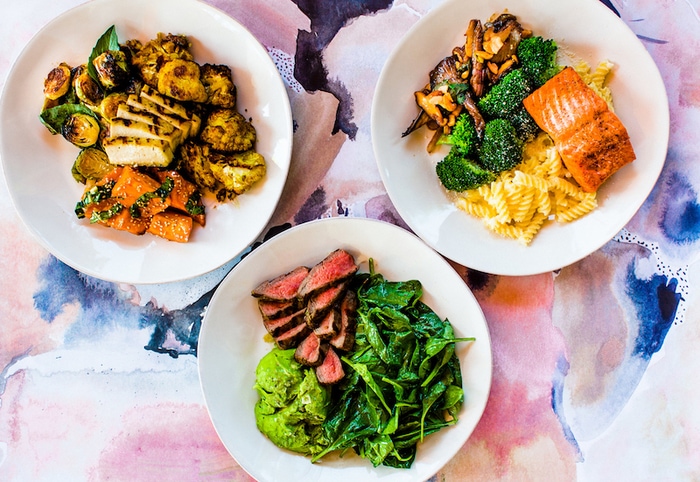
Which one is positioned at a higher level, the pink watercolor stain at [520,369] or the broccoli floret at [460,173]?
the broccoli floret at [460,173]

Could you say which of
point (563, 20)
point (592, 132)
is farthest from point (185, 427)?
point (563, 20)

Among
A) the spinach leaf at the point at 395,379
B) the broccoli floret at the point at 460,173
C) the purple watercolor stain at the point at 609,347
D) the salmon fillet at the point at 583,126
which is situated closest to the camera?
the salmon fillet at the point at 583,126

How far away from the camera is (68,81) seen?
3.04 m

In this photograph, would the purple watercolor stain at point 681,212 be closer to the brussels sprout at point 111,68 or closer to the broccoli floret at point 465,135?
the broccoli floret at point 465,135

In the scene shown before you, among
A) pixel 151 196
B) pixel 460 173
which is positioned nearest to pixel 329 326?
pixel 460 173

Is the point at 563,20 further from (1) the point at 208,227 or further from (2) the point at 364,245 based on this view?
(1) the point at 208,227

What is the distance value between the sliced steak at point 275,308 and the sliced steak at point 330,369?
0.33 m

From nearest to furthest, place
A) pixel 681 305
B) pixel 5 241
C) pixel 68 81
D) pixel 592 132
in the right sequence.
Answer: pixel 592 132 → pixel 68 81 → pixel 681 305 → pixel 5 241

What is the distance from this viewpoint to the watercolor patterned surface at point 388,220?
127 inches

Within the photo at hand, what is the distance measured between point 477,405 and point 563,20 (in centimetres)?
217

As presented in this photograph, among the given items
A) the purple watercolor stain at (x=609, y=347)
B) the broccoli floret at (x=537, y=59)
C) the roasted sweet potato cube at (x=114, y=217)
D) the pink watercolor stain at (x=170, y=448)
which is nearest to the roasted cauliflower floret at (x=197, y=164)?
the roasted sweet potato cube at (x=114, y=217)

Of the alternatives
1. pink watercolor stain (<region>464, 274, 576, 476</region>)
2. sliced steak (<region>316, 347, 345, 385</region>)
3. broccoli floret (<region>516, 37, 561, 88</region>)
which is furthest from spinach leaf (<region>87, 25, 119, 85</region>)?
pink watercolor stain (<region>464, 274, 576, 476</region>)

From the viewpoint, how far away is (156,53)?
302 cm

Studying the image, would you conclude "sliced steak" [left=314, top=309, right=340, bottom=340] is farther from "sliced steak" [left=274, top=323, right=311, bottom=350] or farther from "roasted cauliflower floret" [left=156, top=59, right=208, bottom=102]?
"roasted cauliflower floret" [left=156, top=59, right=208, bottom=102]
